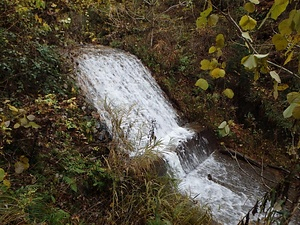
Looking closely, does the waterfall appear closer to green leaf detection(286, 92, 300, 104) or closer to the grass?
the grass

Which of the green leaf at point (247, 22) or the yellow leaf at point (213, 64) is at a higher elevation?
the green leaf at point (247, 22)

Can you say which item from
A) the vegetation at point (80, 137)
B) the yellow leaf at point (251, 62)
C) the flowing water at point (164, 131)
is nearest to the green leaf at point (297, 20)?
the vegetation at point (80, 137)

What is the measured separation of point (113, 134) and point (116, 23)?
565 centimetres

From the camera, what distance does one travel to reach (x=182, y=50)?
9.12m

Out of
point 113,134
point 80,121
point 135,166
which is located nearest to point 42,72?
point 80,121

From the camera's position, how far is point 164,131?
21.3 feet

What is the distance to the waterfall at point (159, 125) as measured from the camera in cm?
507

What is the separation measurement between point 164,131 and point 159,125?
0.18 metres

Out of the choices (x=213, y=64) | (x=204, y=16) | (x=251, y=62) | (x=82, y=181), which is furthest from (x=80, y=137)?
(x=251, y=62)

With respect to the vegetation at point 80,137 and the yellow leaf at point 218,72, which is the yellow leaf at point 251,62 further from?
the yellow leaf at point 218,72

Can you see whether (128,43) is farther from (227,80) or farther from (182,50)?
(227,80)

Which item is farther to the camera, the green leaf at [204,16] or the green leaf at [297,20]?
the green leaf at [204,16]

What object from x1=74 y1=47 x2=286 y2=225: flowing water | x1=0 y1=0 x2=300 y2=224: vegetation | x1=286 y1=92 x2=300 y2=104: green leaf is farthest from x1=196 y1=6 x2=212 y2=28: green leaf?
x1=74 y1=47 x2=286 y2=225: flowing water

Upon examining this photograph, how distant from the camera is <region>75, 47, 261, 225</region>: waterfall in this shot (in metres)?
5.07
